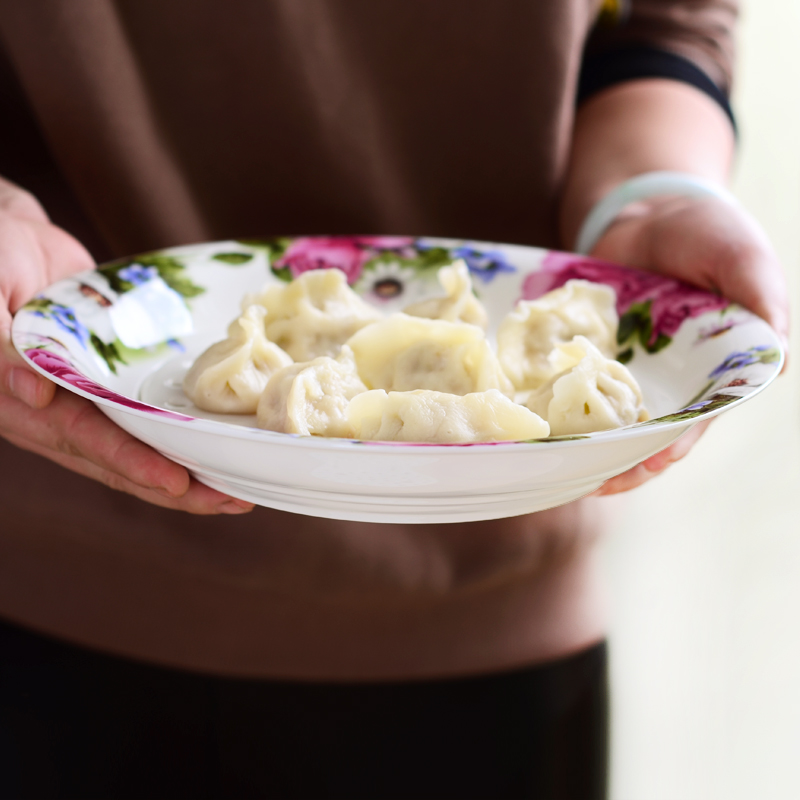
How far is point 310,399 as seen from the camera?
89cm

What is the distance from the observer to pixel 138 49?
133cm

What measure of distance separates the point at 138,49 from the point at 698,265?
0.95 metres

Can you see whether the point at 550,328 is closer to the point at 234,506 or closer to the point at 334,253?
the point at 334,253

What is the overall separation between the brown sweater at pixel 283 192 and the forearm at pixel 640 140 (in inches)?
2.8

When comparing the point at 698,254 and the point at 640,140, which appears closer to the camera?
the point at 698,254

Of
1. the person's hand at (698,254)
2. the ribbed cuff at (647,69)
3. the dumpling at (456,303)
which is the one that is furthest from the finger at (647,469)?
the ribbed cuff at (647,69)

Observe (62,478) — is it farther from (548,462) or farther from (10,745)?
(548,462)

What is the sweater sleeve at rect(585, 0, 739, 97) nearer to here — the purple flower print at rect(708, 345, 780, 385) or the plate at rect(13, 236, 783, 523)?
the plate at rect(13, 236, 783, 523)

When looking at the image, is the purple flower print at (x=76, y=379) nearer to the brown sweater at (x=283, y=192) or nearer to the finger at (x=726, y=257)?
the brown sweater at (x=283, y=192)

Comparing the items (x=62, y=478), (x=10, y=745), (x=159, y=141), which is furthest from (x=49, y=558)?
(x=159, y=141)

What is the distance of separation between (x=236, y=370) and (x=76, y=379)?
0.86 feet

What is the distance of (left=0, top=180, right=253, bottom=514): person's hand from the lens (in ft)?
2.57

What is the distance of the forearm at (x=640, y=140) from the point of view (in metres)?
1.45

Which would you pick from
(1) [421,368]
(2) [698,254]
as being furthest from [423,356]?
(2) [698,254]
